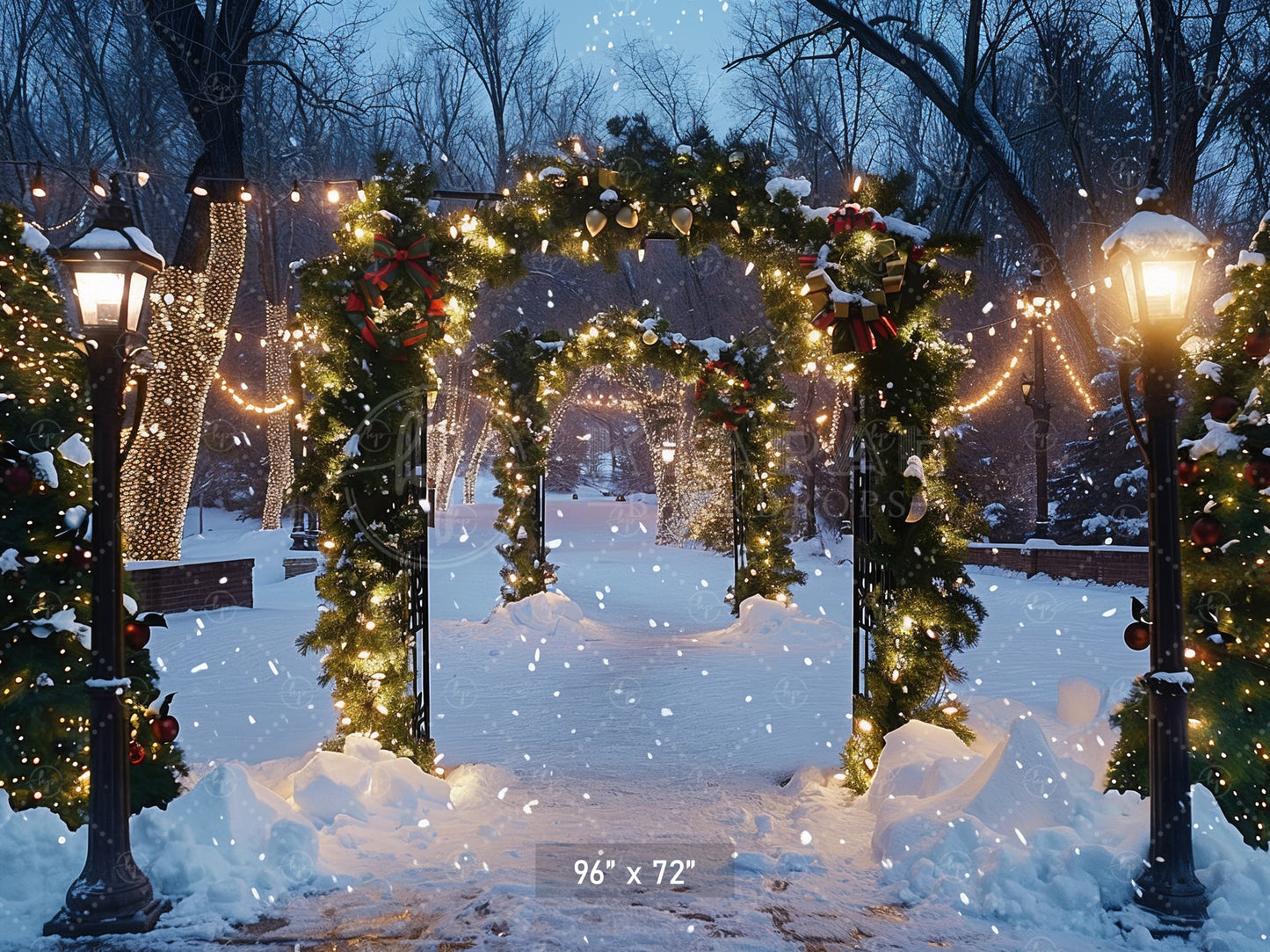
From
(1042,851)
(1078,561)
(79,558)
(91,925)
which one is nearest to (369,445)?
(79,558)

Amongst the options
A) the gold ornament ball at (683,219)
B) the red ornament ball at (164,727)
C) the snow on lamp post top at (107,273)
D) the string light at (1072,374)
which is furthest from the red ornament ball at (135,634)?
the string light at (1072,374)

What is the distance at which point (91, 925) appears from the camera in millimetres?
4141

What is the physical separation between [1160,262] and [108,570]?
548cm

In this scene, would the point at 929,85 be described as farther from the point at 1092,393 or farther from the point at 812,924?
the point at 812,924

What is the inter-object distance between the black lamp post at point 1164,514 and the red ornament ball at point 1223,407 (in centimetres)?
71

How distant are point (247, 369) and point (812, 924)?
37068 mm

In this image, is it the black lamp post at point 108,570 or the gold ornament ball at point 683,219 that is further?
the gold ornament ball at point 683,219

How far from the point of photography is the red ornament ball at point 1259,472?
4797mm

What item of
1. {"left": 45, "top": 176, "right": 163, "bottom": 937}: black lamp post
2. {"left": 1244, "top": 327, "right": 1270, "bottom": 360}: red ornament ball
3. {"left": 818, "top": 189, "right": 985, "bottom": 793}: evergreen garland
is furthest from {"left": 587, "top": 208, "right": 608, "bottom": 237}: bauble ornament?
{"left": 1244, "top": 327, "right": 1270, "bottom": 360}: red ornament ball

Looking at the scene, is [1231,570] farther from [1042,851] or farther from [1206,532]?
[1042,851]

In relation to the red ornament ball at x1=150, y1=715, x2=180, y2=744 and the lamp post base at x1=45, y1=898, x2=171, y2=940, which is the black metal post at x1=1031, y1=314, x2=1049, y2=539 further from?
the lamp post base at x1=45, y1=898, x2=171, y2=940

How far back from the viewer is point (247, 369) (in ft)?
120

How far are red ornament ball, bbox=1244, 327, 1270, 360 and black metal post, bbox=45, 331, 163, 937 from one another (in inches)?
241

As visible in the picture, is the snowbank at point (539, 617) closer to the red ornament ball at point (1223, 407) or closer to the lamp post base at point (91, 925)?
the lamp post base at point (91, 925)
